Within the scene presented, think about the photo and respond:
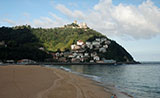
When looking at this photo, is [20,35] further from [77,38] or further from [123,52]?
[123,52]

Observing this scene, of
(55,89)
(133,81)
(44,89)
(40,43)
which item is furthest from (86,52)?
(44,89)

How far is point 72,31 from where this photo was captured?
163500mm

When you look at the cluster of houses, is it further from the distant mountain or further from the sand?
the sand

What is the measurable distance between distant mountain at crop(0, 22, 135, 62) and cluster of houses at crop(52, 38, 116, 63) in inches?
187

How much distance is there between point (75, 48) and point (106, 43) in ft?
91.4

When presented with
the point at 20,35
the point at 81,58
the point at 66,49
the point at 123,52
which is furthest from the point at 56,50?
the point at 123,52

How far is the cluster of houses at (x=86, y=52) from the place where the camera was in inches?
4573

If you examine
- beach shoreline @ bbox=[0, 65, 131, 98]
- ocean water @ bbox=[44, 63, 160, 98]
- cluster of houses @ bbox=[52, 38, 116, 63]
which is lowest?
ocean water @ bbox=[44, 63, 160, 98]

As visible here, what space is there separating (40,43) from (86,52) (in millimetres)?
38193

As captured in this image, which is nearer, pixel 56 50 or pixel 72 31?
pixel 56 50

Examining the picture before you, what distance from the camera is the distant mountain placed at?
94662 mm

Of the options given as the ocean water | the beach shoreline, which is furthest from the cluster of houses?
the beach shoreline

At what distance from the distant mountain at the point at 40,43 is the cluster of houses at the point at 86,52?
15.6ft

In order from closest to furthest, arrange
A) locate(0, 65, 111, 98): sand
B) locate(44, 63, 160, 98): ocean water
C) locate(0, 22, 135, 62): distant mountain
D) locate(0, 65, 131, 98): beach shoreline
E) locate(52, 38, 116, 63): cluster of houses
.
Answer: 1. locate(0, 65, 111, 98): sand
2. locate(0, 65, 131, 98): beach shoreline
3. locate(44, 63, 160, 98): ocean water
4. locate(0, 22, 135, 62): distant mountain
5. locate(52, 38, 116, 63): cluster of houses
